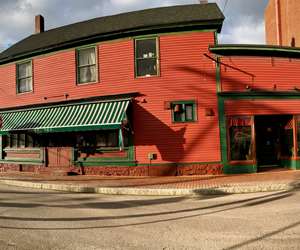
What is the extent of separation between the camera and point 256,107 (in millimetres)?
14258

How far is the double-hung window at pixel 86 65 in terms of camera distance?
16.2 meters

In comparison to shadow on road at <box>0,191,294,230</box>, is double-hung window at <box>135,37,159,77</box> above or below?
above

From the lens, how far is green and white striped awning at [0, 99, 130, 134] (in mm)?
14344

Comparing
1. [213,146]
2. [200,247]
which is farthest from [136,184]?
[200,247]

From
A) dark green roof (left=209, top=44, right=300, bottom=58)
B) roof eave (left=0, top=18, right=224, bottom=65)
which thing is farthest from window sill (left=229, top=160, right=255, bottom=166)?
roof eave (left=0, top=18, right=224, bottom=65)

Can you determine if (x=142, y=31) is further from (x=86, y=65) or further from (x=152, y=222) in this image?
(x=152, y=222)

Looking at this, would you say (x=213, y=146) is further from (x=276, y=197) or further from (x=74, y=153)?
(x=74, y=153)

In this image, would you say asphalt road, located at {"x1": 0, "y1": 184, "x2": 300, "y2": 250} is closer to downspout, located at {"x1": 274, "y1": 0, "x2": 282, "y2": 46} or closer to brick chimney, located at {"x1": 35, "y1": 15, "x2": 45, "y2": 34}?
brick chimney, located at {"x1": 35, "y1": 15, "x2": 45, "y2": 34}

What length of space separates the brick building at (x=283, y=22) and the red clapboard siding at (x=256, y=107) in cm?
1277

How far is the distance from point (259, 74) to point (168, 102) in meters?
4.26

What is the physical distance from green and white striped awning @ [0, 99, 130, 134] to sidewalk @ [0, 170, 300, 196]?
8.04 ft

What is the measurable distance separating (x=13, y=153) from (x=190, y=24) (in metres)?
12.1

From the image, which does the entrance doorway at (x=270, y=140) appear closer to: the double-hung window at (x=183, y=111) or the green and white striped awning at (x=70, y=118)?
Answer: the double-hung window at (x=183, y=111)

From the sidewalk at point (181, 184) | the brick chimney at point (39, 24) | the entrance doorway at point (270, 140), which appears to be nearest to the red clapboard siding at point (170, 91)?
the sidewalk at point (181, 184)
